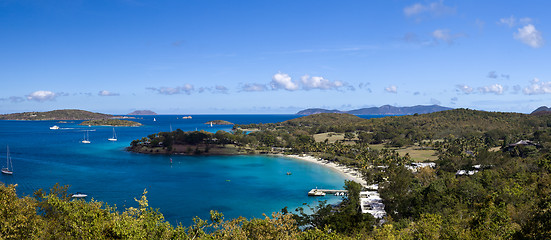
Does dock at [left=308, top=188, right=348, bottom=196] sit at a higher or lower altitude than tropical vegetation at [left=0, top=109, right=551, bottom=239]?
lower

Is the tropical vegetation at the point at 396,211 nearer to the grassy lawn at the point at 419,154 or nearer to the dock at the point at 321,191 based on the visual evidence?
the grassy lawn at the point at 419,154

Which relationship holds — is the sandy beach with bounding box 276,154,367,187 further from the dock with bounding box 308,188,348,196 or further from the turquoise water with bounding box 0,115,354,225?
the dock with bounding box 308,188,348,196

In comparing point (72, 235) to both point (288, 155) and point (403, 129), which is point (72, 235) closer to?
point (288, 155)

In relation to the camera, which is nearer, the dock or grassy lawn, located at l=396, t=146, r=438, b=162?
the dock

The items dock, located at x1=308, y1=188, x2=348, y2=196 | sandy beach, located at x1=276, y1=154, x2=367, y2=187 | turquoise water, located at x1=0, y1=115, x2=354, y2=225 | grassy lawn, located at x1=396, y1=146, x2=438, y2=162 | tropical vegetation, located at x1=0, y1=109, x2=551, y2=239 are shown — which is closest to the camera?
tropical vegetation, located at x1=0, y1=109, x2=551, y2=239

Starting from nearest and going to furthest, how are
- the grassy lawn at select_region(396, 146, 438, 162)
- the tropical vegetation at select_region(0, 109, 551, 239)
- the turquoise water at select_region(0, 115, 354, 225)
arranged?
the tropical vegetation at select_region(0, 109, 551, 239) → the turquoise water at select_region(0, 115, 354, 225) → the grassy lawn at select_region(396, 146, 438, 162)

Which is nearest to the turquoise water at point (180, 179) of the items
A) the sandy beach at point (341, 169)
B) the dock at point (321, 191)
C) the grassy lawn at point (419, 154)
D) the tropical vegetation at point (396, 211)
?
the dock at point (321, 191)

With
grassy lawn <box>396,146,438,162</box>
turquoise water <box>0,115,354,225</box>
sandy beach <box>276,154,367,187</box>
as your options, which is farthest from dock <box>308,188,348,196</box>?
grassy lawn <box>396,146,438,162</box>

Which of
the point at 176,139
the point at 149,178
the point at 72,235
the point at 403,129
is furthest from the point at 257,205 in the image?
the point at 403,129
